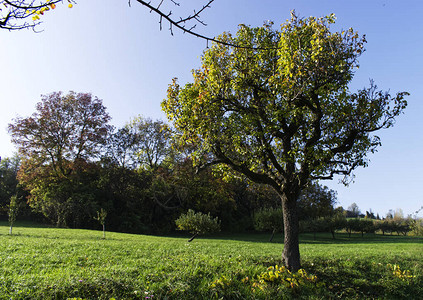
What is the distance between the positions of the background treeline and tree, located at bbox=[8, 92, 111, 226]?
0.28 ft

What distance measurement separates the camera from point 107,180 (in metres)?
29.7

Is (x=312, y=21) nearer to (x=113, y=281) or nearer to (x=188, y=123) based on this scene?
(x=188, y=123)

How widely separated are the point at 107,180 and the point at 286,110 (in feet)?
84.4

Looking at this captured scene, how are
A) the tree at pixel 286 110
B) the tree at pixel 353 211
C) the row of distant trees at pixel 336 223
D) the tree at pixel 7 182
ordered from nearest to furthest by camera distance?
the tree at pixel 286 110 → the row of distant trees at pixel 336 223 → the tree at pixel 7 182 → the tree at pixel 353 211

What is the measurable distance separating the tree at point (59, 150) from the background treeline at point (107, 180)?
84 millimetres

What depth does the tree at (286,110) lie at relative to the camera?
8.29m

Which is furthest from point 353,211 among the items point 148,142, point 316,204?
point 148,142

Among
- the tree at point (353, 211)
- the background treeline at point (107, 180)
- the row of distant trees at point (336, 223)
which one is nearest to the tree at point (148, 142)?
the background treeline at point (107, 180)

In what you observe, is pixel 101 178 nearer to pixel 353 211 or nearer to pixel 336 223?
pixel 336 223

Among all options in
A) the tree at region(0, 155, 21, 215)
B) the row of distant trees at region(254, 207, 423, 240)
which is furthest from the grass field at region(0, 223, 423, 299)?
the tree at region(0, 155, 21, 215)

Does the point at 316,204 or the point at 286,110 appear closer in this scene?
the point at 286,110

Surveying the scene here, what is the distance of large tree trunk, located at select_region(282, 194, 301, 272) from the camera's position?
27.8 feet

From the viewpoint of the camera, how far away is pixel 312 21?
919 cm

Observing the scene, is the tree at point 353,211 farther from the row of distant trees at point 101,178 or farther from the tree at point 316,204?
the row of distant trees at point 101,178
